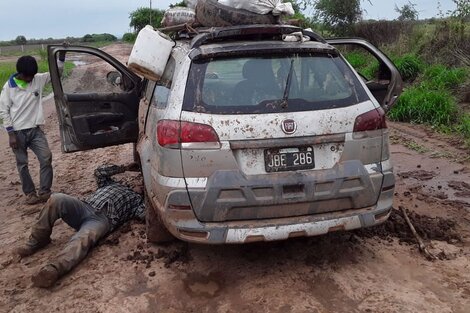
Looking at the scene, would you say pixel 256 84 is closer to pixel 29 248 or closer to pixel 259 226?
pixel 259 226

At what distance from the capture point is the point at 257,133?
3.50m

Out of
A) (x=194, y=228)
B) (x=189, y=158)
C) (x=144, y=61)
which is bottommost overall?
(x=194, y=228)

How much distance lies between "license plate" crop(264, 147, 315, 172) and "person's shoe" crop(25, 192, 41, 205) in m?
3.90

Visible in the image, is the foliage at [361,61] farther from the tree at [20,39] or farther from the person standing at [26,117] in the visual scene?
the tree at [20,39]

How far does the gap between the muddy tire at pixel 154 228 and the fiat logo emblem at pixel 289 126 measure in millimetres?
1406

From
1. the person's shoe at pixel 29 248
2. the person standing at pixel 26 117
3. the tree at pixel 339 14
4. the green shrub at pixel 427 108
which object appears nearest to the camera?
the person's shoe at pixel 29 248

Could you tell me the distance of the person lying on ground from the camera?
4.06 m

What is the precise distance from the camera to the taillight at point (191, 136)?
3.48 m

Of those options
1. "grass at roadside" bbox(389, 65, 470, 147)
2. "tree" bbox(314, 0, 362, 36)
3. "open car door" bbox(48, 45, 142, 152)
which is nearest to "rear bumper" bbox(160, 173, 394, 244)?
"open car door" bbox(48, 45, 142, 152)

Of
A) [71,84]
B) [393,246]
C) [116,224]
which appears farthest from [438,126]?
[71,84]

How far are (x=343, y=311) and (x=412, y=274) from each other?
0.82 metres

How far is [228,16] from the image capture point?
4719 mm

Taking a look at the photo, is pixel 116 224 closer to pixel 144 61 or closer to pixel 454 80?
pixel 144 61

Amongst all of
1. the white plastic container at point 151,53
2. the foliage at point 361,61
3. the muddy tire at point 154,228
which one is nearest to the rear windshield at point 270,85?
the white plastic container at point 151,53
